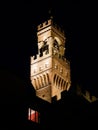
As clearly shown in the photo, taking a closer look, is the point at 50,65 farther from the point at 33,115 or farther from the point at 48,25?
the point at 33,115

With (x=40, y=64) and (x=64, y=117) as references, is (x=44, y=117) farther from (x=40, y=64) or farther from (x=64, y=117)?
(x=40, y=64)

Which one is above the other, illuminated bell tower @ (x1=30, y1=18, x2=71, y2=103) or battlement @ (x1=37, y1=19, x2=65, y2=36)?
A: battlement @ (x1=37, y1=19, x2=65, y2=36)

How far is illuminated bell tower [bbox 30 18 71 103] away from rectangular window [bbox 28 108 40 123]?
13669 mm

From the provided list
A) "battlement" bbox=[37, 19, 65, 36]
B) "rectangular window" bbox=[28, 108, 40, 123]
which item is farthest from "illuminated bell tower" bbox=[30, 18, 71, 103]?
"rectangular window" bbox=[28, 108, 40, 123]

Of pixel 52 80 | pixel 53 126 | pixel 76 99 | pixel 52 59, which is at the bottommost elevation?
pixel 53 126

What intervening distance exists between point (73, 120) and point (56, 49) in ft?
59.8

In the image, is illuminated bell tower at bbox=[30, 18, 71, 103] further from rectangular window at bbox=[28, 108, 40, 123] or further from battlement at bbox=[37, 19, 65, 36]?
rectangular window at bbox=[28, 108, 40, 123]

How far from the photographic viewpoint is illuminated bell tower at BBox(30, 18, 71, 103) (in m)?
41.2

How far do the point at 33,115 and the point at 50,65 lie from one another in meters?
16.7

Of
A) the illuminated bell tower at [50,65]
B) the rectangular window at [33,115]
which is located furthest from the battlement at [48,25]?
the rectangular window at [33,115]

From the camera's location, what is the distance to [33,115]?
2548 centimetres

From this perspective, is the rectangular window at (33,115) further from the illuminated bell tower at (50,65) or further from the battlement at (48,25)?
the battlement at (48,25)

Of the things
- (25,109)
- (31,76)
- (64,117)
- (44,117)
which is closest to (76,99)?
(64,117)

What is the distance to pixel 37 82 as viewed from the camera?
138ft
